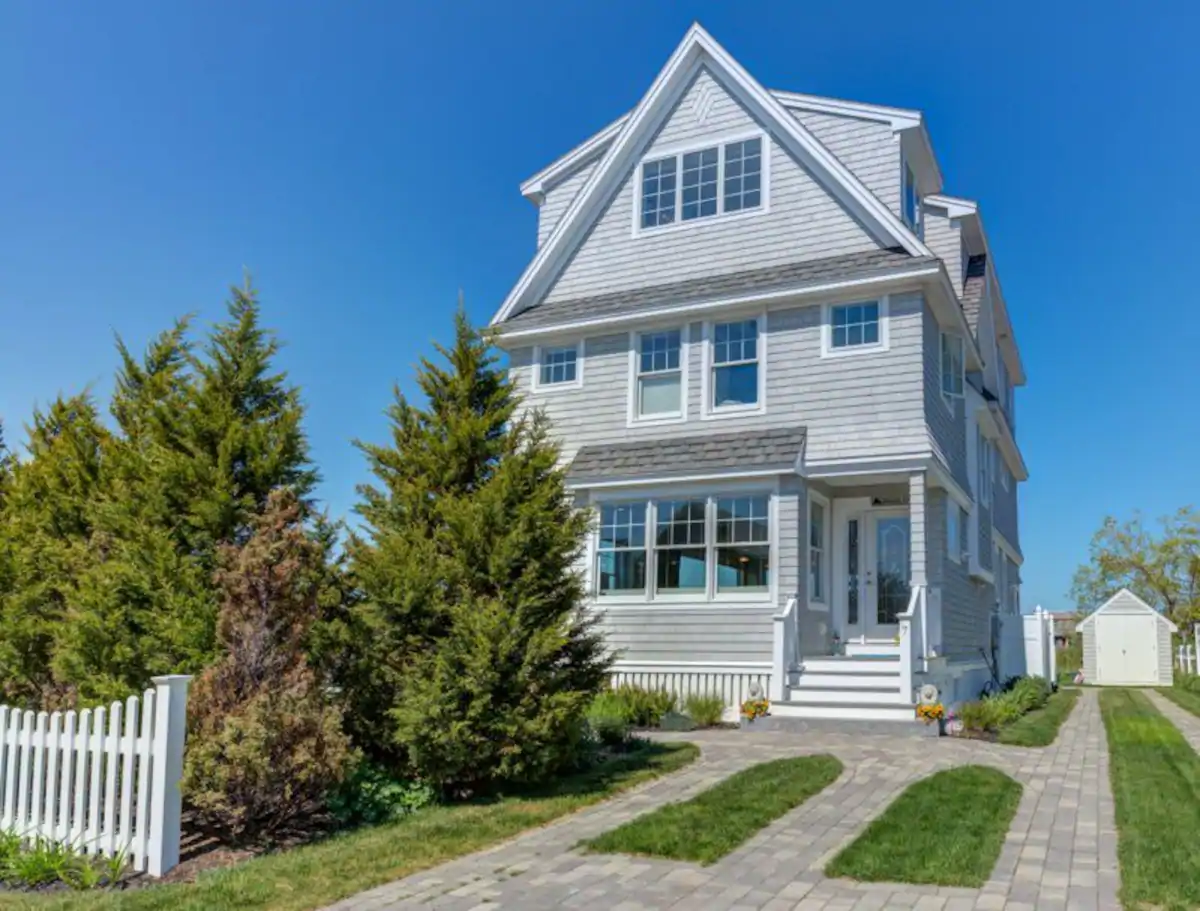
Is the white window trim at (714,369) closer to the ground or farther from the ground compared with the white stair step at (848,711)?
farther from the ground

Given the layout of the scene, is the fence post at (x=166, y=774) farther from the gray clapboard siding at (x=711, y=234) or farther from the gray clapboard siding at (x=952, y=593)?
the gray clapboard siding at (x=711, y=234)

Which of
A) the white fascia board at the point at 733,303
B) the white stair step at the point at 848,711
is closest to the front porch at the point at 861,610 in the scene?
the white stair step at the point at 848,711

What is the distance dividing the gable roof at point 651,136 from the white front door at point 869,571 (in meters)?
4.38


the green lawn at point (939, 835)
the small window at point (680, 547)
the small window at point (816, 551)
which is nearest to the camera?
the green lawn at point (939, 835)

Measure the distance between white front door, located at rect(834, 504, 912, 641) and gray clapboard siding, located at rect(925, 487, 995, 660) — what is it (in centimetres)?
61

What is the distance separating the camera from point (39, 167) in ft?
41.2

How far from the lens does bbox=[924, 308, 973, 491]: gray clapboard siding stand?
1423 cm

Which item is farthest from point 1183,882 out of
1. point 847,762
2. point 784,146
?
point 784,146

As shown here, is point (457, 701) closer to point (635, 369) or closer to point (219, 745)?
point (219, 745)

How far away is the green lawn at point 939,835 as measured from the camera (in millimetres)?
5691

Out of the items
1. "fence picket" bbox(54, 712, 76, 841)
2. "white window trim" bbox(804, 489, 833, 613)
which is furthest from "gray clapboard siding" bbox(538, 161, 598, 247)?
"fence picket" bbox(54, 712, 76, 841)

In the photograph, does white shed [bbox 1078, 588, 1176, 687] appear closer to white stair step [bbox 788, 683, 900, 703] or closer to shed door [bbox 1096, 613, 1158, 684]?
shed door [bbox 1096, 613, 1158, 684]

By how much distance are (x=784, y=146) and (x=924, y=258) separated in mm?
3383

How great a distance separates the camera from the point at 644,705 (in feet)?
42.4
